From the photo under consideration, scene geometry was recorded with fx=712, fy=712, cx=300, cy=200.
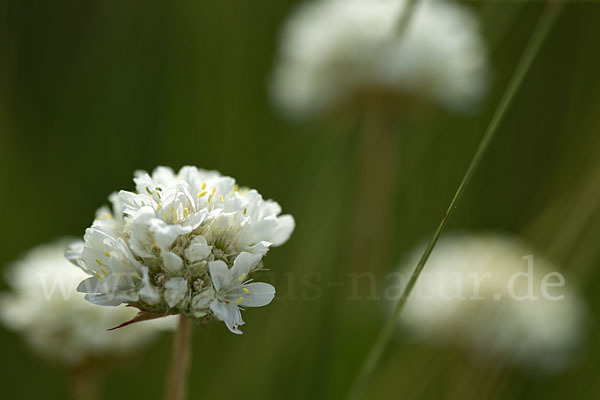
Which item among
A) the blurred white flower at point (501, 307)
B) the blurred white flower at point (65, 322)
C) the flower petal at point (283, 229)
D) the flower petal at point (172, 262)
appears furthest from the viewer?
the blurred white flower at point (501, 307)

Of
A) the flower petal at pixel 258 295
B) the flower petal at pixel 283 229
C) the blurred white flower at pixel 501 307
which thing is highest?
the flower petal at pixel 283 229

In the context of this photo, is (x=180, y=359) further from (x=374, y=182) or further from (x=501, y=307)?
(x=374, y=182)

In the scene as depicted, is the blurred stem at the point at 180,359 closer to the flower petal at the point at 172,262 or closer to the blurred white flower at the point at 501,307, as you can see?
the flower petal at the point at 172,262

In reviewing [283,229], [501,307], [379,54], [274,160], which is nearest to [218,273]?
[283,229]

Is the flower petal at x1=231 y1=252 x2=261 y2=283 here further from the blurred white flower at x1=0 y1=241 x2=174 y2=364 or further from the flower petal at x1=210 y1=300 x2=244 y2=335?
the blurred white flower at x1=0 y1=241 x2=174 y2=364

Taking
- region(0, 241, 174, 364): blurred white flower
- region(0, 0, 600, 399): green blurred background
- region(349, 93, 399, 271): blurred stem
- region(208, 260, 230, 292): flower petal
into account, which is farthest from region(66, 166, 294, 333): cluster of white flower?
region(349, 93, 399, 271): blurred stem

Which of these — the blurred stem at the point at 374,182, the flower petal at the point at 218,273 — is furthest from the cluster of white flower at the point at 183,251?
the blurred stem at the point at 374,182
